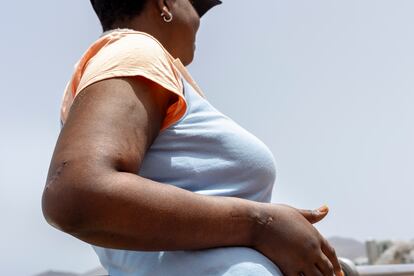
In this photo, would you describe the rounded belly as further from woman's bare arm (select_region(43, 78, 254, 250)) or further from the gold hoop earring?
the gold hoop earring

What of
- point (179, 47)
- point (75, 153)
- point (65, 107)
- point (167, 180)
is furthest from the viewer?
point (179, 47)

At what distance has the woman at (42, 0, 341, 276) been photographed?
1.04 metres

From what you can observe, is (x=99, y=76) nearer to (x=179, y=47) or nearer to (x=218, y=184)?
(x=218, y=184)

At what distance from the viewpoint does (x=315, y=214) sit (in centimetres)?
127

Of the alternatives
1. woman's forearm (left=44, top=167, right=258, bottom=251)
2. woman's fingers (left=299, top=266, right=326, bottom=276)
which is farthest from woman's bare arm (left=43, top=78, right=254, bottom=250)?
woman's fingers (left=299, top=266, right=326, bottom=276)

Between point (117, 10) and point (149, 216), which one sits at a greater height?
point (117, 10)

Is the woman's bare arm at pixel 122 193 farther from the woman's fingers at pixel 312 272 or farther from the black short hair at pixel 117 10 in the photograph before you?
the black short hair at pixel 117 10

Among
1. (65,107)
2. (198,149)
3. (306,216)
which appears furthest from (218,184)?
(65,107)

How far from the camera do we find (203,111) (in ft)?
4.06

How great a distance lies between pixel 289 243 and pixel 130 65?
15.2 inches

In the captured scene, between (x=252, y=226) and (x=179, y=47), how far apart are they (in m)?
0.49

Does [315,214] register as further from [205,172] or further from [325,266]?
[205,172]

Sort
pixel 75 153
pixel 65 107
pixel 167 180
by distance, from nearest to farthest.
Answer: pixel 75 153 → pixel 167 180 → pixel 65 107

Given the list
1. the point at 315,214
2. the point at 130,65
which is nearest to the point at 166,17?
the point at 130,65
